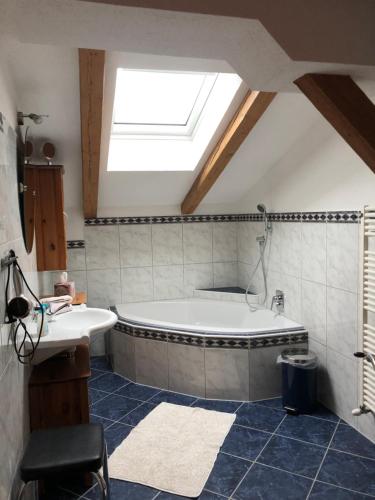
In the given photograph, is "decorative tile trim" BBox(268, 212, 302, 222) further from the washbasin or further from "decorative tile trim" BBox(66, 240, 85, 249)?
"decorative tile trim" BBox(66, 240, 85, 249)

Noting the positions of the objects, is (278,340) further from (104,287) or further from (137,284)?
(104,287)

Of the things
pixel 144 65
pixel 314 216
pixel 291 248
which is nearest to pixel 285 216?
pixel 291 248

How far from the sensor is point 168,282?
14.3 ft

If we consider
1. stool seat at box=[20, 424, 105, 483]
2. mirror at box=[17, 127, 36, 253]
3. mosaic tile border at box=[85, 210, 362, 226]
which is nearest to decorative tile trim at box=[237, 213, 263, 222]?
mosaic tile border at box=[85, 210, 362, 226]

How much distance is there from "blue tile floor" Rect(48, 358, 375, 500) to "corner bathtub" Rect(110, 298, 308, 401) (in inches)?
4.8

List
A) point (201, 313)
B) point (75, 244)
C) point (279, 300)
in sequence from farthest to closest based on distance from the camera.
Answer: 1. point (201, 313)
2. point (75, 244)
3. point (279, 300)

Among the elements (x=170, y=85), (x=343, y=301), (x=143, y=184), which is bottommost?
(x=343, y=301)

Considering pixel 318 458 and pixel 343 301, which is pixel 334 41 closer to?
pixel 343 301

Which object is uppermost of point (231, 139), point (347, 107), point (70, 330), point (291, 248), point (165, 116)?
point (165, 116)

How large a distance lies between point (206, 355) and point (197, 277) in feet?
4.50

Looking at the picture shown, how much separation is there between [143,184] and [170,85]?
1013mm

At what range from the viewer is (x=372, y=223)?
7.43 ft

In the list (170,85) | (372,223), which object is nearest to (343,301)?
(372,223)

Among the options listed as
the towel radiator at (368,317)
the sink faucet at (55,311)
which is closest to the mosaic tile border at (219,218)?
the towel radiator at (368,317)
